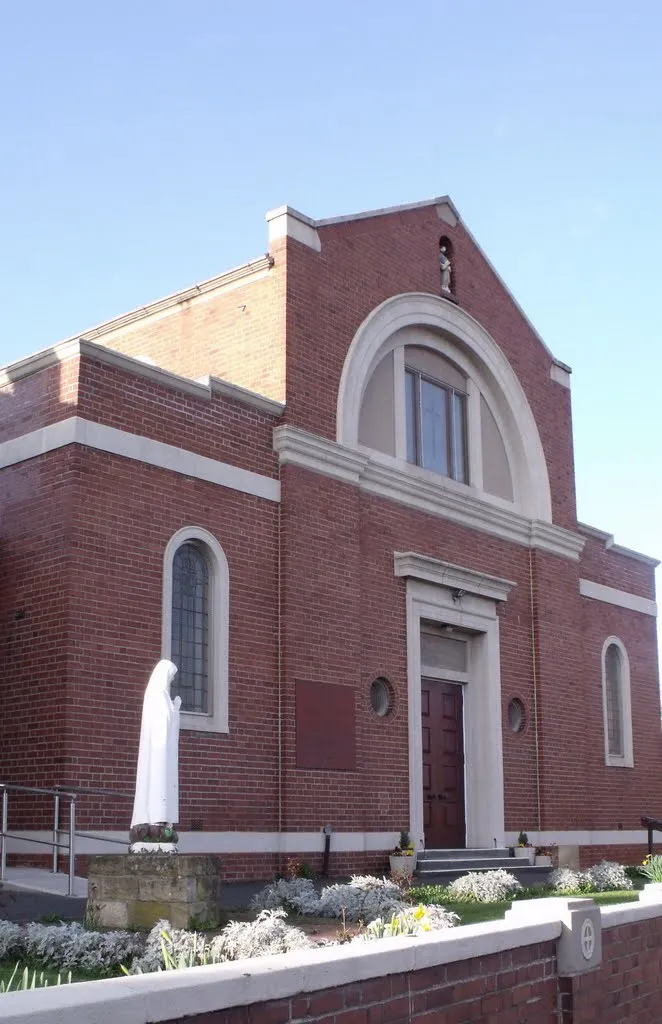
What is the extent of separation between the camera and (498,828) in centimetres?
1858

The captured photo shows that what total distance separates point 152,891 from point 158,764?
0.98m

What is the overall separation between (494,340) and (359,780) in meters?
8.31

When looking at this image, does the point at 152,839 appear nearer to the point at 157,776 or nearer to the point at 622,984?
the point at 157,776

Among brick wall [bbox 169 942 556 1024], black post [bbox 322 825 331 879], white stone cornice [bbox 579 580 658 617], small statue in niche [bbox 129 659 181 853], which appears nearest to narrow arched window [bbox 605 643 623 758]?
white stone cornice [bbox 579 580 658 617]

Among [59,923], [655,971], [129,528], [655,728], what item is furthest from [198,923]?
[655,728]

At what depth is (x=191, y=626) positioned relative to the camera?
1430 centimetres

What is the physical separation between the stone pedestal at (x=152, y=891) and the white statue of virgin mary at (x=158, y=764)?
37cm

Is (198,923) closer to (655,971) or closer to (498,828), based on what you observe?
(655,971)

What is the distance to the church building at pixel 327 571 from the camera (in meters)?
13.1

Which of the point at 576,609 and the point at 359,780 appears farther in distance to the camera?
the point at 576,609

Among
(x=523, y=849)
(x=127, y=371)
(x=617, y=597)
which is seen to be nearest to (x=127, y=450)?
(x=127, y=371)

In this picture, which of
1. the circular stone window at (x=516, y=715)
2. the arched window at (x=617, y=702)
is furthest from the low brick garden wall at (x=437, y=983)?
the arched window at (x=617, y=702)

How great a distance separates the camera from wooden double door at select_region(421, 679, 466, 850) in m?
18.0

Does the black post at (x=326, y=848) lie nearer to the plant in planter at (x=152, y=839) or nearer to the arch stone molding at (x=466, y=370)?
the arch stone molding at (x=466, y=370)
